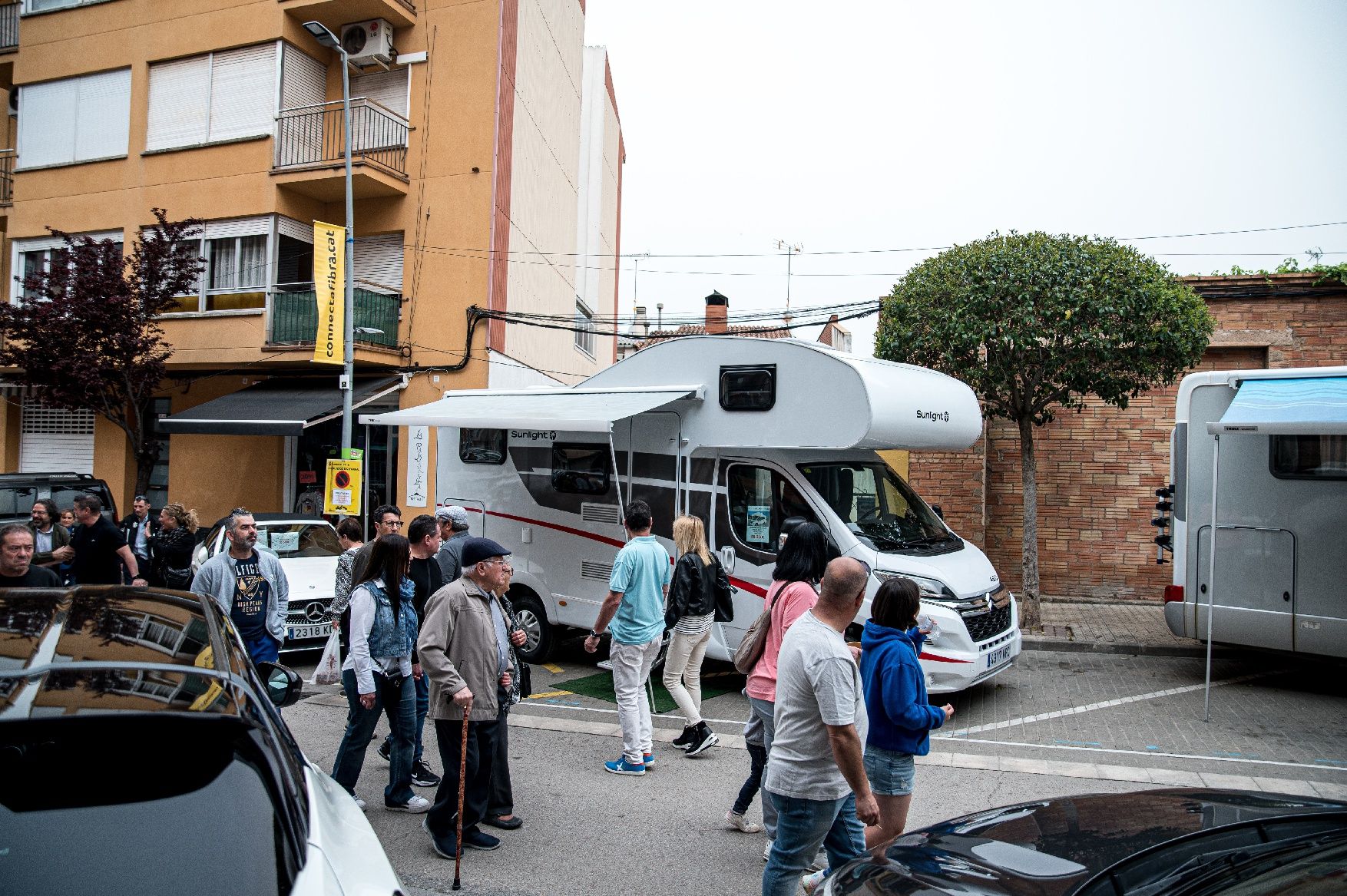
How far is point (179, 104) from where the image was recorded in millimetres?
19281

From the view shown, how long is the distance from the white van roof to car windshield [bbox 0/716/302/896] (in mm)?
5945

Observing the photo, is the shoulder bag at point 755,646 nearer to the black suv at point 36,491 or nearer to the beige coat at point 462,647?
the beige coat at point 462,647

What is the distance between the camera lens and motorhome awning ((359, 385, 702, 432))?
8789 mm

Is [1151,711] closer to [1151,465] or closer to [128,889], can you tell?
[1151,465]

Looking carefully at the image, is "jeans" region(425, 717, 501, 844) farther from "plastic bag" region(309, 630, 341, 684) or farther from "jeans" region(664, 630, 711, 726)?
"jeans" region(664, 630, 711, 726)

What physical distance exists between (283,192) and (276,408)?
4.30 meters

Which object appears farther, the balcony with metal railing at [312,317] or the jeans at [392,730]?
the balcony with metal railing at [312,317]

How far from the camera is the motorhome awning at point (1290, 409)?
7852 mm

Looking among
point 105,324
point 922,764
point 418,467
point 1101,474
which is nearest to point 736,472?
point 922,764

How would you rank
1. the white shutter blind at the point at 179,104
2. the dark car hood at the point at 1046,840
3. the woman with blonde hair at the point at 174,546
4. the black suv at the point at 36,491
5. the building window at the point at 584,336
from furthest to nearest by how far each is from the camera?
1. the building window at the point at 584,336
2. the white shutter blind at the point at 179,104
3. the black suv at the point at 36,491
4. the woman with blonde hair at the point at 174,546
5. the dark car hood at the point at 1046,840

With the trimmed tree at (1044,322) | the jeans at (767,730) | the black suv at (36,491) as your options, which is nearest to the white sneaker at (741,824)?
the jeans at (767,730)

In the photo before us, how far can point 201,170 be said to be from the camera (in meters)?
18.9

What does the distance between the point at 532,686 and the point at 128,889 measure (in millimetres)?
7284

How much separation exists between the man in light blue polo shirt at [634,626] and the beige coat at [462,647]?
1666 millimetres
